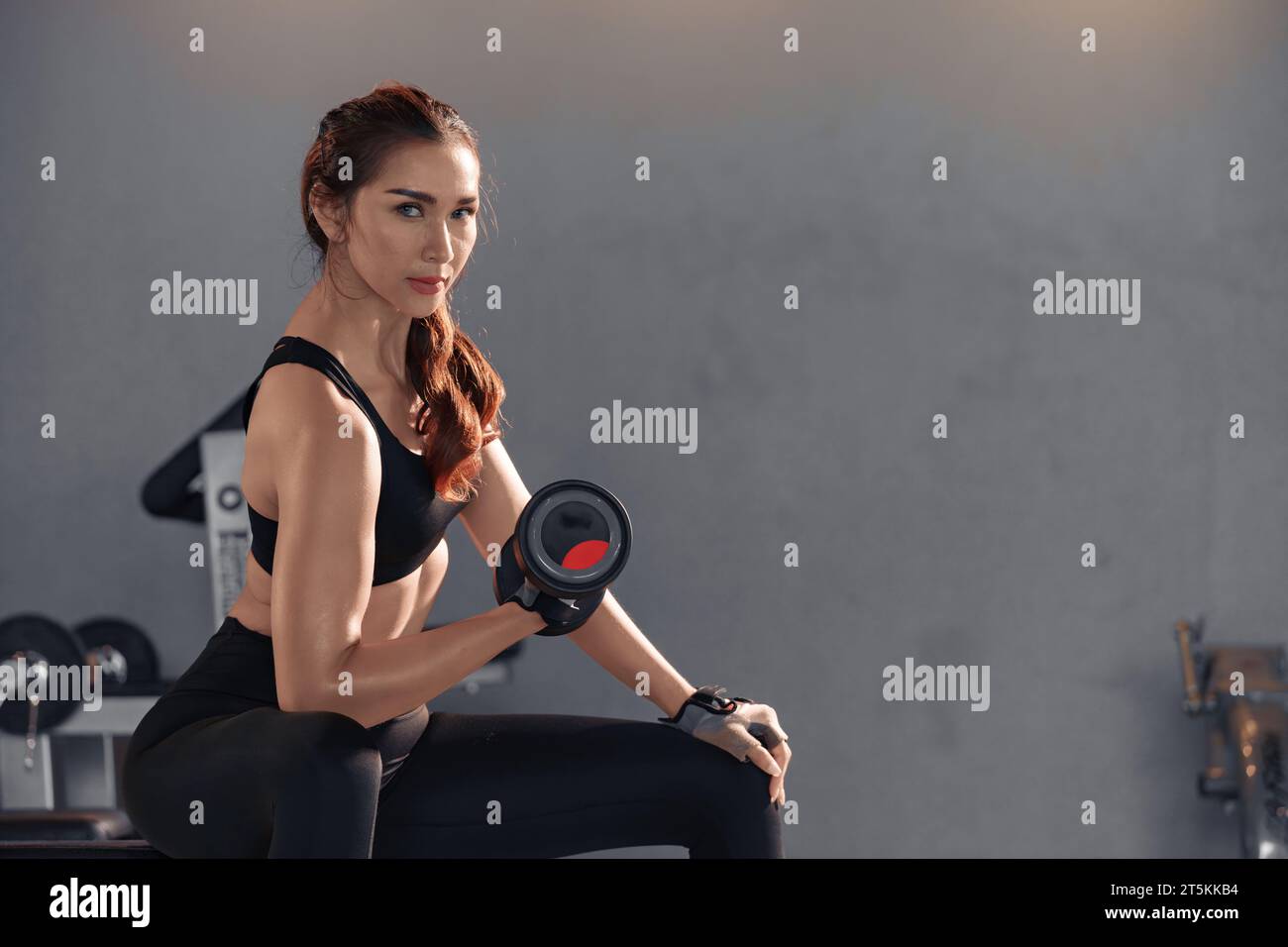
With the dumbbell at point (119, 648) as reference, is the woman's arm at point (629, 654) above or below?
above

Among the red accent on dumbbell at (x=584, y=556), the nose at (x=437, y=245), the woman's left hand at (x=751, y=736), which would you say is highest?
the nose at (x=437, y=245)

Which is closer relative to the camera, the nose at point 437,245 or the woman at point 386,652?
the woman at point 386,652

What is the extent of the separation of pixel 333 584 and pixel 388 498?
120 millimetres

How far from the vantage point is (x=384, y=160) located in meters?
1.15

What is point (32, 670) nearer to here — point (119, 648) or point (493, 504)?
point (119, 648)

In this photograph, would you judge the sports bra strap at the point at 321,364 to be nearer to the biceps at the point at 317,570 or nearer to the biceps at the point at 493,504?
the biceps at the point at 317,570

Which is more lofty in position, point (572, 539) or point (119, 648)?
point (572, 539)

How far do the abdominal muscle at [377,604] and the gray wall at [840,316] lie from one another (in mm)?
1206

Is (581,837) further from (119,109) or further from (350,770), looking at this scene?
(119,109)

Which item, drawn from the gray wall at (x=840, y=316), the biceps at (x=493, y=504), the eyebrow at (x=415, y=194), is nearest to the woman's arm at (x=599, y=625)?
the biceps at (x=493, y=504)

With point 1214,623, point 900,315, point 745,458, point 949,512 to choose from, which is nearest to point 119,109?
point 745,458

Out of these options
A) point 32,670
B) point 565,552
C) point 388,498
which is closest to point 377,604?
point 388,498

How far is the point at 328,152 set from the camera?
117 cm

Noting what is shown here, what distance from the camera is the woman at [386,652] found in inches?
39.8
